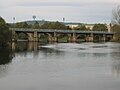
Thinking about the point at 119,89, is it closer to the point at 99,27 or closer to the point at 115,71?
the point at 115,71

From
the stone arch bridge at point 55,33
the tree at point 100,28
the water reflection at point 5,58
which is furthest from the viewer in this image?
the tree at point 100,28

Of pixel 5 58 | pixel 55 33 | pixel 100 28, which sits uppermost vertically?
pixel 100 28

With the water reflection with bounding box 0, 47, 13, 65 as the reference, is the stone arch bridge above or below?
above

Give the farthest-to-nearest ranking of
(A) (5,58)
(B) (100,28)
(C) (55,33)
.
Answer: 1. (B) (100,28)
2. (C) (55,33)
3. (A) (5,58)

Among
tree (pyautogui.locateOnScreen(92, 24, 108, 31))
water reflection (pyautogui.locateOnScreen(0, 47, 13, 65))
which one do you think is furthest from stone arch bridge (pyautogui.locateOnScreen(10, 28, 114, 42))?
water reflection (pyautogui.locateOnScreen(0, 47, 13, 65))

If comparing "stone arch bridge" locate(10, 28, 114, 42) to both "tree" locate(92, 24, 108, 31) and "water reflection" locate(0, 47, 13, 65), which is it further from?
"water reflection" locate(0, 47, 13, 65)

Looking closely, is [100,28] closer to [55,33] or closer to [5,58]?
[55,33]

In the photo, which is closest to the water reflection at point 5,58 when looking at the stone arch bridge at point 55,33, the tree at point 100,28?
the stone arch bridge at point 55,33

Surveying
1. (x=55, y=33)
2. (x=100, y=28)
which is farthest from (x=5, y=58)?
(x=100, y=28)

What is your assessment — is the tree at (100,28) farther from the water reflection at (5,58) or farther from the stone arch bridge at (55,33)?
the water reflection at (5,58)

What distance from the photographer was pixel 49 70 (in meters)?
41.7

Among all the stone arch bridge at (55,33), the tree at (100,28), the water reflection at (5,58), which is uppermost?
the tree at (100,28)

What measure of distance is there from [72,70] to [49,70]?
2.60 meters

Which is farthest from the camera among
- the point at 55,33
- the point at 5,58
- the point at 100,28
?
the point at 100,28
